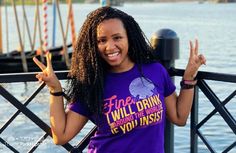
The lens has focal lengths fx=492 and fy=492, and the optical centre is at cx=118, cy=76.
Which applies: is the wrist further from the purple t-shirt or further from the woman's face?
the woman's face

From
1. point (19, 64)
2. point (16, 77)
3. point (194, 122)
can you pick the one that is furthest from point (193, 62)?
point (19, 64)

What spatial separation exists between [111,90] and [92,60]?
0.68ft

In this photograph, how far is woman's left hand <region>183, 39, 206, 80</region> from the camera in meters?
3.06

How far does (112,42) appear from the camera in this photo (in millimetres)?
2756

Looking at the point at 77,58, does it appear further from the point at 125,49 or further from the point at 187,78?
the point at 187,78

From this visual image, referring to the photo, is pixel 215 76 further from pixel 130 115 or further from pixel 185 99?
pixel 130 115

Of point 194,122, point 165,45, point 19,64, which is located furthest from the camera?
point 19,64

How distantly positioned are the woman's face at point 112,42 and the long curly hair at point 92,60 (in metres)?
0.03

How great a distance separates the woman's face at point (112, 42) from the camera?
2758mm

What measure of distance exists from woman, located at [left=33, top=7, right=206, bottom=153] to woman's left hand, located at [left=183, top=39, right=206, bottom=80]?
262 mm

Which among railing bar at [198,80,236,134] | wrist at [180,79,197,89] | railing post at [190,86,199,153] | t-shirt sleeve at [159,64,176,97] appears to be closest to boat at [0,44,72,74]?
railing post at [190,86,199,153]

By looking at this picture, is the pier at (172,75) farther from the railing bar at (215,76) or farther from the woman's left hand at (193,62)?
the woman's left hand at (193,62)

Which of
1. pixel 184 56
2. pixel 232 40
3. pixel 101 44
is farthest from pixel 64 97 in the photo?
pixel 232 40

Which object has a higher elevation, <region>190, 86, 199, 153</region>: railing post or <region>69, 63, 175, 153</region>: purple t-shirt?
<region>69, 63, 175, 153</region>: purple t-shirt
